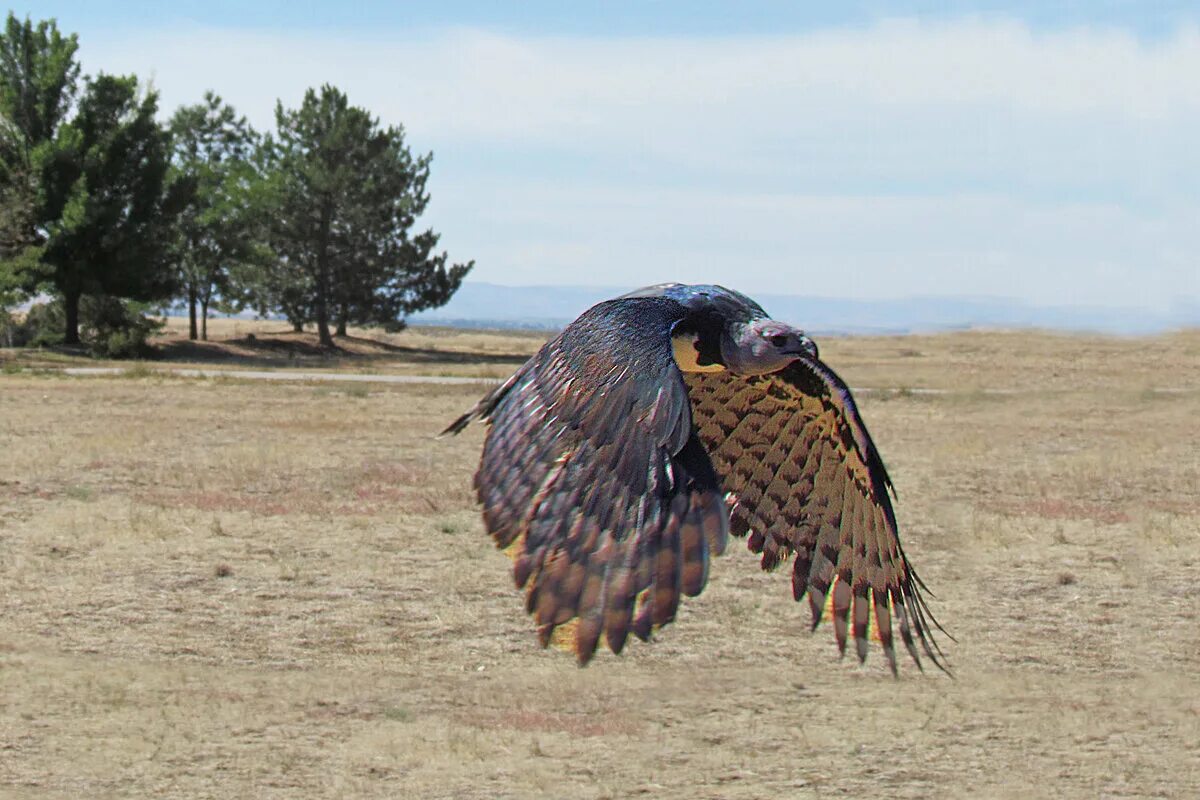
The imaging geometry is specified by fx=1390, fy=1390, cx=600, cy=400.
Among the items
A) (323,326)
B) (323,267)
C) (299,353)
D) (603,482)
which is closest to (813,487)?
(603,482)

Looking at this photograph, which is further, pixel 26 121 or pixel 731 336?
pixel 26 121

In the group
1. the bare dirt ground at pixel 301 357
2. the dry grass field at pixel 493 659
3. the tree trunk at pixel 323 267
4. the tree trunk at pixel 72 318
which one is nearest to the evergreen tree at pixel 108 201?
the tree trunk at pixel 72 318

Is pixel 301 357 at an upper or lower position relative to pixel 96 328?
lower

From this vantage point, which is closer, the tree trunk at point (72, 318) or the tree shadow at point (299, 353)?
the tree trunk at point (72, 318)

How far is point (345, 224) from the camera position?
57625 millimetres

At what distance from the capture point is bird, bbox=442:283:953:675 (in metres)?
2.66

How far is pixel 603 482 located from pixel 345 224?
56.2m

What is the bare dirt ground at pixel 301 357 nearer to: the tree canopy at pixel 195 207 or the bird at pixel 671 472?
the tree canopy at pixel 195 207

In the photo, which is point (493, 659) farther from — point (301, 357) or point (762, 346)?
point (301, 357)

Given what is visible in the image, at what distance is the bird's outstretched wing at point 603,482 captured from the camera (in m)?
2.61

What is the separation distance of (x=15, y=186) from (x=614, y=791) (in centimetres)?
4352

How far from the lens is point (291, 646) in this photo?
9.43 meters

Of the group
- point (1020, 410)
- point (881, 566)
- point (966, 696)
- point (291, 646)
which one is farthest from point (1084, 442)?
point (881, 566)

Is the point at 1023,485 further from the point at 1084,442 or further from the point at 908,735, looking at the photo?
the point at 908,735
